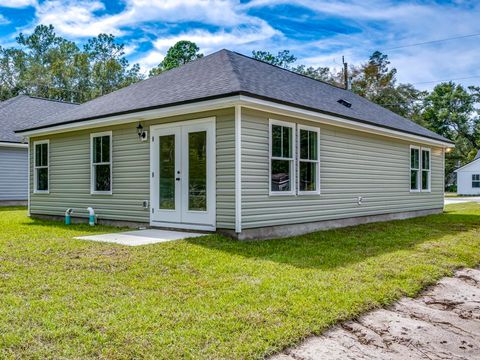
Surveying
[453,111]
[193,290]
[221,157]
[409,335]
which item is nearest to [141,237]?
[221,157]

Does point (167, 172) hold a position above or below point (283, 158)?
below

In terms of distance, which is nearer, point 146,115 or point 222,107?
point 222,107

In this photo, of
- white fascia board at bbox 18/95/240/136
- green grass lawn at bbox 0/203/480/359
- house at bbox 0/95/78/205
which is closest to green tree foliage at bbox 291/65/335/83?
house at bbox 0/95/78/205

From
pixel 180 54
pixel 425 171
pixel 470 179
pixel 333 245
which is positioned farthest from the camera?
pixel 180 54

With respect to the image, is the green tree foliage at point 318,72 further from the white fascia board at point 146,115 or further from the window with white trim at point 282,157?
the window with white trim at point 282,157

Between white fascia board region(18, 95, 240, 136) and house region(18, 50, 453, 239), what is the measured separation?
0.02m

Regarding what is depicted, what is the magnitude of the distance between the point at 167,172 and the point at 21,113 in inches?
489

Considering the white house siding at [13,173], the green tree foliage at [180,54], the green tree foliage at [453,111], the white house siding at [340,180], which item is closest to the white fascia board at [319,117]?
the white house siding at [340,180]

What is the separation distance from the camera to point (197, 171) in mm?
7539

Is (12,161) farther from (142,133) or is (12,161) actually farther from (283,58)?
(283,58)

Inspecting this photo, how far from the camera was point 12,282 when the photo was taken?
14.0 ft

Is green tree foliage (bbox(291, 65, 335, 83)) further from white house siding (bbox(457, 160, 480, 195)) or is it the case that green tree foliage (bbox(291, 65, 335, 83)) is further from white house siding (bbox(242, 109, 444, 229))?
white house siding (bbox(242, 109, 444, 229))

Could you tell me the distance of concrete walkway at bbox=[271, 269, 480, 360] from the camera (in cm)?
296

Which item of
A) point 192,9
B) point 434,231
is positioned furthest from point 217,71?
point 434,231
